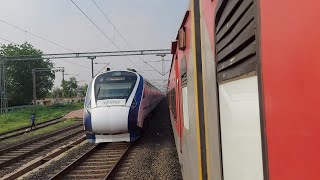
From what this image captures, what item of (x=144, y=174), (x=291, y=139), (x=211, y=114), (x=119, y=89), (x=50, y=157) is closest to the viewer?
(x=291, y=139)

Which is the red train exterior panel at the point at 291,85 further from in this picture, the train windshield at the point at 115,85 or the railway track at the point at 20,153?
the train windshield at the point at 115,85

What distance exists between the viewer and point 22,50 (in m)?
80.1

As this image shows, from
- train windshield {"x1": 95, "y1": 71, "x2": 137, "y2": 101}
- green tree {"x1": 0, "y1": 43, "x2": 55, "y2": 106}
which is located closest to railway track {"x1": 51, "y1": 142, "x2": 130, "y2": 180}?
train windshield {"x1": 95, "y1": 71, "x2": 137, "y2": 101}

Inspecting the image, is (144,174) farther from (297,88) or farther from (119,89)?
(297,88)

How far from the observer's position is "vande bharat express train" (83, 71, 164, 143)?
474 inches

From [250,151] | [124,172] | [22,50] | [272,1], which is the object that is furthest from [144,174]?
[22,50]

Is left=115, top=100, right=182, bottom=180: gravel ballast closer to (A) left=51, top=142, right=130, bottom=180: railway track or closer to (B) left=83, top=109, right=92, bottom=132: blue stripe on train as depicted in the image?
(A) left=51, top=142, right=130, bottom=180: railway track

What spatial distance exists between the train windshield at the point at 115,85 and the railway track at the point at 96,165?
1.85 m

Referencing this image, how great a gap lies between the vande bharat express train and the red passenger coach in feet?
32.5

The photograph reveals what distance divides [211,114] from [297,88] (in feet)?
5.12

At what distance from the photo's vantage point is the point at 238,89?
1.70 m

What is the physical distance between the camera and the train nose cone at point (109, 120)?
471 inches

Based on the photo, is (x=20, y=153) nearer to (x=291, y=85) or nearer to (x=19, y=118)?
(x=291, y=85)

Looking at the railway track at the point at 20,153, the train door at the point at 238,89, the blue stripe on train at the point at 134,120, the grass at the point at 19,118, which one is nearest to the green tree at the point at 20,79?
the grass at the point at 19,118
